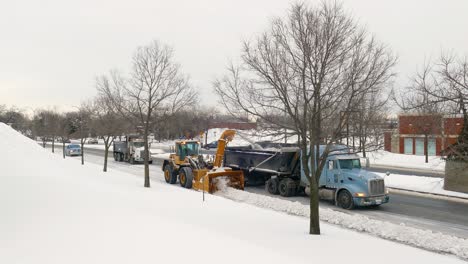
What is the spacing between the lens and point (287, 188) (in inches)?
719

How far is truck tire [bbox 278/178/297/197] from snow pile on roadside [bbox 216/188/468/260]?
7.72 ft

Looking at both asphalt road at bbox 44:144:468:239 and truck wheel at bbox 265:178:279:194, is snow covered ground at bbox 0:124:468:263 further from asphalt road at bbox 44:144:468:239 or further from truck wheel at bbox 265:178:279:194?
truck wheel at bbox 265:178:279:194

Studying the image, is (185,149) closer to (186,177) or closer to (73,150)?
(186,177)

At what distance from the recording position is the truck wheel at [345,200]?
15543mm

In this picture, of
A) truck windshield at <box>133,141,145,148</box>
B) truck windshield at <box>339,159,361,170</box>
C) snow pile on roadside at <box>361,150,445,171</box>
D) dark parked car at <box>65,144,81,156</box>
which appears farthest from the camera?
dark parked car at <box>65,144,81,156</box>

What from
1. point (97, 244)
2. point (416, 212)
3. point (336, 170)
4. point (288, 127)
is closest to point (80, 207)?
point (97, 244)

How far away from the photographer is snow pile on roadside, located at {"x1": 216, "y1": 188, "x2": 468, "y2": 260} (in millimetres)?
9778

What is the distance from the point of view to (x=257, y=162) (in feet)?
67.1

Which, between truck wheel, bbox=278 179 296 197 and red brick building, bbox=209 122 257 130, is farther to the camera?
truck wheel, bbox=278 179 296 197

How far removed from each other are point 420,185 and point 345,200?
8.26 m

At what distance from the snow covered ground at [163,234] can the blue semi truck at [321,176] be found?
252cm

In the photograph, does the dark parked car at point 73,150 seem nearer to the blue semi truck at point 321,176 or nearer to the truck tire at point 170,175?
the truck tire at point 170,175

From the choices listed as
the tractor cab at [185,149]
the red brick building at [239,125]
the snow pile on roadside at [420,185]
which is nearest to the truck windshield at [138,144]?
the red brick building at [239,125]

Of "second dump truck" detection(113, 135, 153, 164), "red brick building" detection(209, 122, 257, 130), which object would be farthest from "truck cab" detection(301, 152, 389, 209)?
"second dump truck" detection(113, 135, 153, 164)
